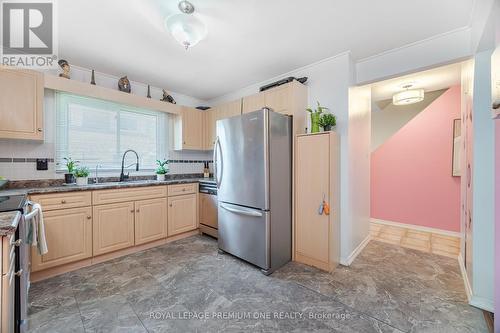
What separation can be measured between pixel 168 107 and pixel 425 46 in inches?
129

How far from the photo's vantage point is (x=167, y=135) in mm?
3627

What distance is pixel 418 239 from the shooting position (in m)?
3.29

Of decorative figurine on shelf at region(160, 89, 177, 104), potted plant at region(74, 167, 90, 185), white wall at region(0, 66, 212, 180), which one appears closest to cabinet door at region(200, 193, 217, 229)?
white wall at region(0, 66, 212, 180)

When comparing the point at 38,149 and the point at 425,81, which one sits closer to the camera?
the point at 38,149

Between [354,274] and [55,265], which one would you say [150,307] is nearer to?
[55,265]

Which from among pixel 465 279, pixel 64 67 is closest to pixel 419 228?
pixel 465 279

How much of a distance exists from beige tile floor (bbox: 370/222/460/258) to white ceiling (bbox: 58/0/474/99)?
264 centimetres

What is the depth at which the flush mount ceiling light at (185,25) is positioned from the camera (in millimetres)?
1635

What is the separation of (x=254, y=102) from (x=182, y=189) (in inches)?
65.3

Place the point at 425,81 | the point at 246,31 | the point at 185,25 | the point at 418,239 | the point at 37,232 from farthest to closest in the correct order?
the point at 418,239 → the point at 425,81 → the point at 246,31 → the point at 185,25 → the point at 37,232

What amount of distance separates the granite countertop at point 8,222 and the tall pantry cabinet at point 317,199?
2.28m

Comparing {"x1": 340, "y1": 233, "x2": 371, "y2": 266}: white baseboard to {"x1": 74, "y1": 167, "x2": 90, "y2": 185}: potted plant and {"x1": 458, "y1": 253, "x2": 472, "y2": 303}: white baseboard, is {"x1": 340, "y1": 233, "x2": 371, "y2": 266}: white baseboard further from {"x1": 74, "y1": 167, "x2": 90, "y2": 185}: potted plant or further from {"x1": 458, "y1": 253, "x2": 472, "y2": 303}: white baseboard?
{"x1": 74, "y1": 167, "x2": 90, "y2": 185}: potted plant

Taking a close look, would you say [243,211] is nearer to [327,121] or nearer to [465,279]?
[327,121]

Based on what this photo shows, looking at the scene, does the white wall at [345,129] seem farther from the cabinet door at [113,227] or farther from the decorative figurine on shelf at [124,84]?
the cabinet door at [113,227]
